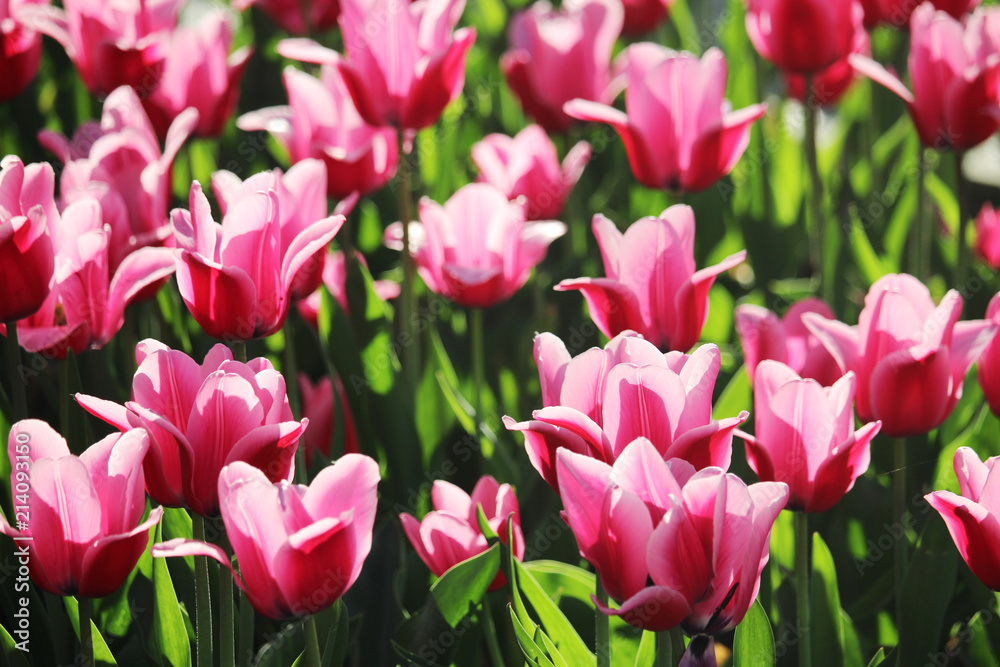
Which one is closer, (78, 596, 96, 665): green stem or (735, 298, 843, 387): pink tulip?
(78, 596, 96, 665): green stem

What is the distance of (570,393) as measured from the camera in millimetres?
852

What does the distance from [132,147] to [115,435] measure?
68cm

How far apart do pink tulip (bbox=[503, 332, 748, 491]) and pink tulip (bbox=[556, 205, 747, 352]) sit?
23 cm

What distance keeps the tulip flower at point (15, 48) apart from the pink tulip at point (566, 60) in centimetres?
93

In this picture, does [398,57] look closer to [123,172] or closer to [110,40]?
[123,172]

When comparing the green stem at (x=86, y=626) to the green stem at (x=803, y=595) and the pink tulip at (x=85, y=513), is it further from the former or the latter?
the green stem at (x=803, y=595)

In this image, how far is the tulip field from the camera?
2.64ft

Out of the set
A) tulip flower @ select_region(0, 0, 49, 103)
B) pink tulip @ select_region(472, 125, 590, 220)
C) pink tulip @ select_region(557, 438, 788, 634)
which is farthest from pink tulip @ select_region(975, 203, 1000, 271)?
tulip flower @ select_region(0, 0, 49, 103)

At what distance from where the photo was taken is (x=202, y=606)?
93 centimetres

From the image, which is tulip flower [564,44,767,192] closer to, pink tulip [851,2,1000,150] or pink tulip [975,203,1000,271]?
pink tulip [851,2,1000,150]

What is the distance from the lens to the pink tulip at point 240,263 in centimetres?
99

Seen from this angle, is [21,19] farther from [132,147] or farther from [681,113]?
[681,113]

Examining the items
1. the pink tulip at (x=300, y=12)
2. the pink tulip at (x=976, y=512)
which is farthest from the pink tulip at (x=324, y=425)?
the pink tulip at (x=300, y=12)

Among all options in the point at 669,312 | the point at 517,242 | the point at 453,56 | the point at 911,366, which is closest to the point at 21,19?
the point at 453,56
